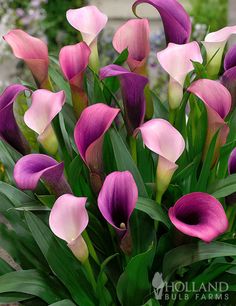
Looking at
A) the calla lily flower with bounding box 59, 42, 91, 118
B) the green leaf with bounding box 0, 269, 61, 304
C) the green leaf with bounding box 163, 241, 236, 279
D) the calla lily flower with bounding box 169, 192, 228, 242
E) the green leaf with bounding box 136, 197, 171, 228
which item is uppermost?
the calla lily flower with bounding box 59, 42, 91, 118

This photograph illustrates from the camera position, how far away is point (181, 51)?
0.60 m

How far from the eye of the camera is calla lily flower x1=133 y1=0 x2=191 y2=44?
2.11 ft

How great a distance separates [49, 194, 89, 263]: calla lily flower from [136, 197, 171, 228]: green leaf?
70 millimetres

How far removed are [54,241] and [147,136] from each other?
0.57 feet

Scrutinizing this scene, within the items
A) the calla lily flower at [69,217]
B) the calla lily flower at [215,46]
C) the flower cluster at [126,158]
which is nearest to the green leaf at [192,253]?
the flower cluster at [126,158]

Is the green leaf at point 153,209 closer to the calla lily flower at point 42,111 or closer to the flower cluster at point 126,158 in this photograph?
the flower cluster at point 126,158

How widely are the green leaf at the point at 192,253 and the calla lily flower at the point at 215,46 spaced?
213 mm

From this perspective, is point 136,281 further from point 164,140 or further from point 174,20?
point 174,20

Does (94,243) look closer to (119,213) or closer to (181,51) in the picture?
(119,213)

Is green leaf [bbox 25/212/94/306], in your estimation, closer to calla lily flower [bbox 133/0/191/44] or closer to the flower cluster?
the flower cluster

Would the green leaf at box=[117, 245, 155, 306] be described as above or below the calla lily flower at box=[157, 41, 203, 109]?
below

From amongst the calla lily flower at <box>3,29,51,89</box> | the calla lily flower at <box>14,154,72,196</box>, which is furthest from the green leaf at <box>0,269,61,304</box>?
the calla lily flower at <box>3,29,51,89</box>

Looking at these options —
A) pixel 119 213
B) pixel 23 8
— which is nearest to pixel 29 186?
pixel 119 213

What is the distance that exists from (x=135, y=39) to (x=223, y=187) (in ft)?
0.66
